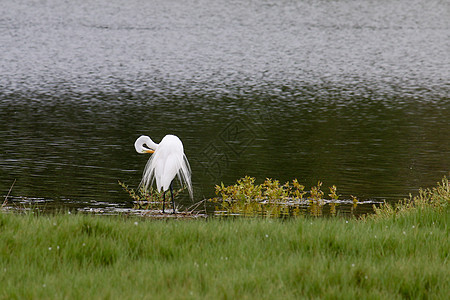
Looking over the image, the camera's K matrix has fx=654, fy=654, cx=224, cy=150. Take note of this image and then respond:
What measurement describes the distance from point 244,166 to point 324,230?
11.8m

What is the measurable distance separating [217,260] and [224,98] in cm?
2797

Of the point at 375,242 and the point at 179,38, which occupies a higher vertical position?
the point at 179,38

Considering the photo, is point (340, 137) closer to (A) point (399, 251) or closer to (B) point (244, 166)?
(B) point (244, 166)

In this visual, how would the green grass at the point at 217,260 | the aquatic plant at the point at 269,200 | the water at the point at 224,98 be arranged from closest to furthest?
1. the green grass at the point at 217,260
2. the aquatic plant at the point at 269,200
3. the water at the point at 224,98

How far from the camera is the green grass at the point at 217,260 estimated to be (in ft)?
20.7

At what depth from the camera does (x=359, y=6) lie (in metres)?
86.1

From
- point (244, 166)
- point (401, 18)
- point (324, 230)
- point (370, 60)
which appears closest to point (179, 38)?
point (370, 60)

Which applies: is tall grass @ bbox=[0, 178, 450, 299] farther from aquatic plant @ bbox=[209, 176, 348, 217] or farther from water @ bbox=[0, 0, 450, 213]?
water @ bbox=[0, 0, 450, 213]

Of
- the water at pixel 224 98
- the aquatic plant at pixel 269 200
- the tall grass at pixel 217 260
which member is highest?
the water at pixel 224 98

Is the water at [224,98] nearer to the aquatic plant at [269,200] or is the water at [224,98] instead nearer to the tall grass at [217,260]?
the aquatic plant at [269,200]

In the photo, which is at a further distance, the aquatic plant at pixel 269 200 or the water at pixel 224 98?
the water at pixel 224 98

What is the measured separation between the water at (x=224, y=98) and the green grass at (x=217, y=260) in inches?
278

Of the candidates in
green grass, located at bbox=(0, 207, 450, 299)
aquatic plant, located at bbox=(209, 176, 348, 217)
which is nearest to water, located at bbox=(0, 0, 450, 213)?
aquatic plant, located at bbox=(209, 176, 348, 217)

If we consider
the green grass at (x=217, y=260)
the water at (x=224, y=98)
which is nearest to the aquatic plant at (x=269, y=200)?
the water at (x=224, y=98)
